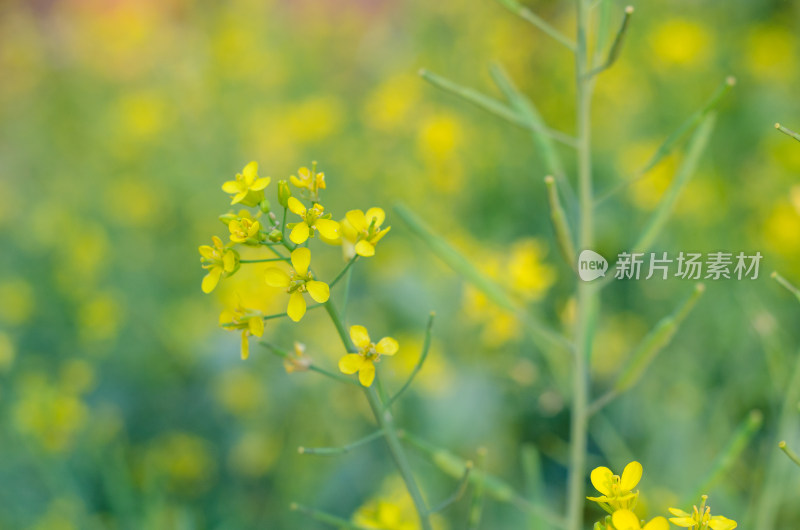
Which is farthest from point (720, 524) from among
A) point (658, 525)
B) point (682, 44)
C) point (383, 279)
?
point (682, 44)

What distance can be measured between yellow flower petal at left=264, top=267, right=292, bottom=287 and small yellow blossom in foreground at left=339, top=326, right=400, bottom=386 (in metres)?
0.08

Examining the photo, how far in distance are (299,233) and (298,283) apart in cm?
6

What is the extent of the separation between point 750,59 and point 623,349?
1534mm

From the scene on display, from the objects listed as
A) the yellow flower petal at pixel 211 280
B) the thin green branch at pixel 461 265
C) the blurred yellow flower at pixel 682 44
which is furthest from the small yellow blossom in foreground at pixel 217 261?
the blurred yellow flower at pixel 682 44

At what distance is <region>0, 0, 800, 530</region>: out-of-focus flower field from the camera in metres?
1.65

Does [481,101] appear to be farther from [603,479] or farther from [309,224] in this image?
[603,479]

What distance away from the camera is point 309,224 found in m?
0.71

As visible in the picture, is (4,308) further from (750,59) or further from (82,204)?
(750,59)

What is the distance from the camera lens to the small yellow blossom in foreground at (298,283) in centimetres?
68

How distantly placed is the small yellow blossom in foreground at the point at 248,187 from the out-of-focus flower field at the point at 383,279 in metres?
0.12

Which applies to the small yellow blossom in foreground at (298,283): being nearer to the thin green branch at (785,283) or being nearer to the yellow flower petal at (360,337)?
the yellow flower petal at (360,337)

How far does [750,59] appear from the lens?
2.71 meters

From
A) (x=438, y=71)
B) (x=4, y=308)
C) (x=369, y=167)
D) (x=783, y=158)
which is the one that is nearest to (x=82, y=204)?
(x=4, y=308)

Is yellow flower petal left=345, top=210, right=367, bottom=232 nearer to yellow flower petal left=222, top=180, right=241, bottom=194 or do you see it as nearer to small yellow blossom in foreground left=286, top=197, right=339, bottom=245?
small yellow blossom in foreground left=286, top=197, right=339, bottom=245
